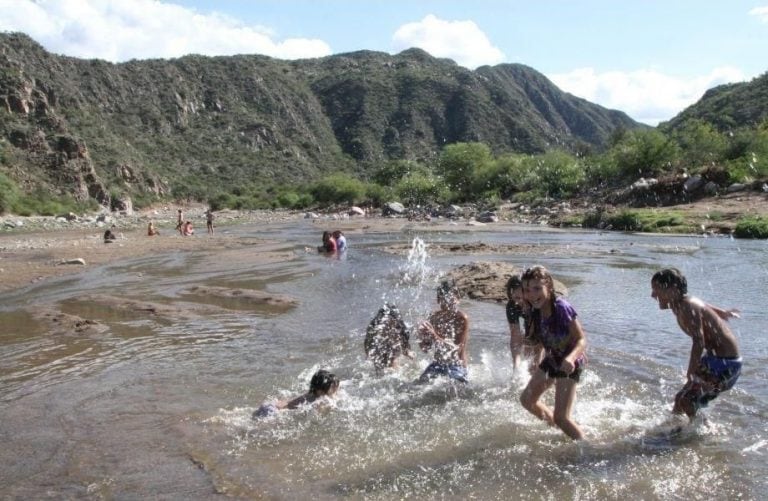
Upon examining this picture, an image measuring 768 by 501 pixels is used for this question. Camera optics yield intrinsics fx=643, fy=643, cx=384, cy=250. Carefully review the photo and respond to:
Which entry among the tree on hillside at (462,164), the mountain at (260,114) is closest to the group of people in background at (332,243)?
the tree on hillside at (462,164)

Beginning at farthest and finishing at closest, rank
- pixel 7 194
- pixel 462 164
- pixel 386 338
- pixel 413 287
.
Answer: pixel 462 164 < pixel 7 194 < pixel 413 287 < pixel 386 338

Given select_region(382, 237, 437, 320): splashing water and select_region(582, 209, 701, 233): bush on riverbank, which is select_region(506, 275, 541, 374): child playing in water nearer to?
select_region(382, 237, 437, 320): splashing water

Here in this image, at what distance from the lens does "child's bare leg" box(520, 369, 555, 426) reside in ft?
19.4

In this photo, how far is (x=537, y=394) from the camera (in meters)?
6.00

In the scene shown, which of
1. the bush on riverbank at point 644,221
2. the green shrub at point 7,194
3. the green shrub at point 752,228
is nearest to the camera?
the green shrub at point 752,228

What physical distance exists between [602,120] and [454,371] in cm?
19239

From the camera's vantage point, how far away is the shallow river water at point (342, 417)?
517cm

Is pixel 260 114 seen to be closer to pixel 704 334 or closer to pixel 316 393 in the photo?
pixel 316 393

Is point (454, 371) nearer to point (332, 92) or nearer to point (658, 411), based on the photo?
point (658, 411)

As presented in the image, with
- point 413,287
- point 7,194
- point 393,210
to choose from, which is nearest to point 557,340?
point 413,287

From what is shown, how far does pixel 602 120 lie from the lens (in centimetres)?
18538

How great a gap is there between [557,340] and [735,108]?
85651 mm

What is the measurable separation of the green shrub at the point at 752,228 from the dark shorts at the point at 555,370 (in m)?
24.6

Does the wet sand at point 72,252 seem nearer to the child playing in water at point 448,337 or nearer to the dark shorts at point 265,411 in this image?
the dark shorts at point 265,411
